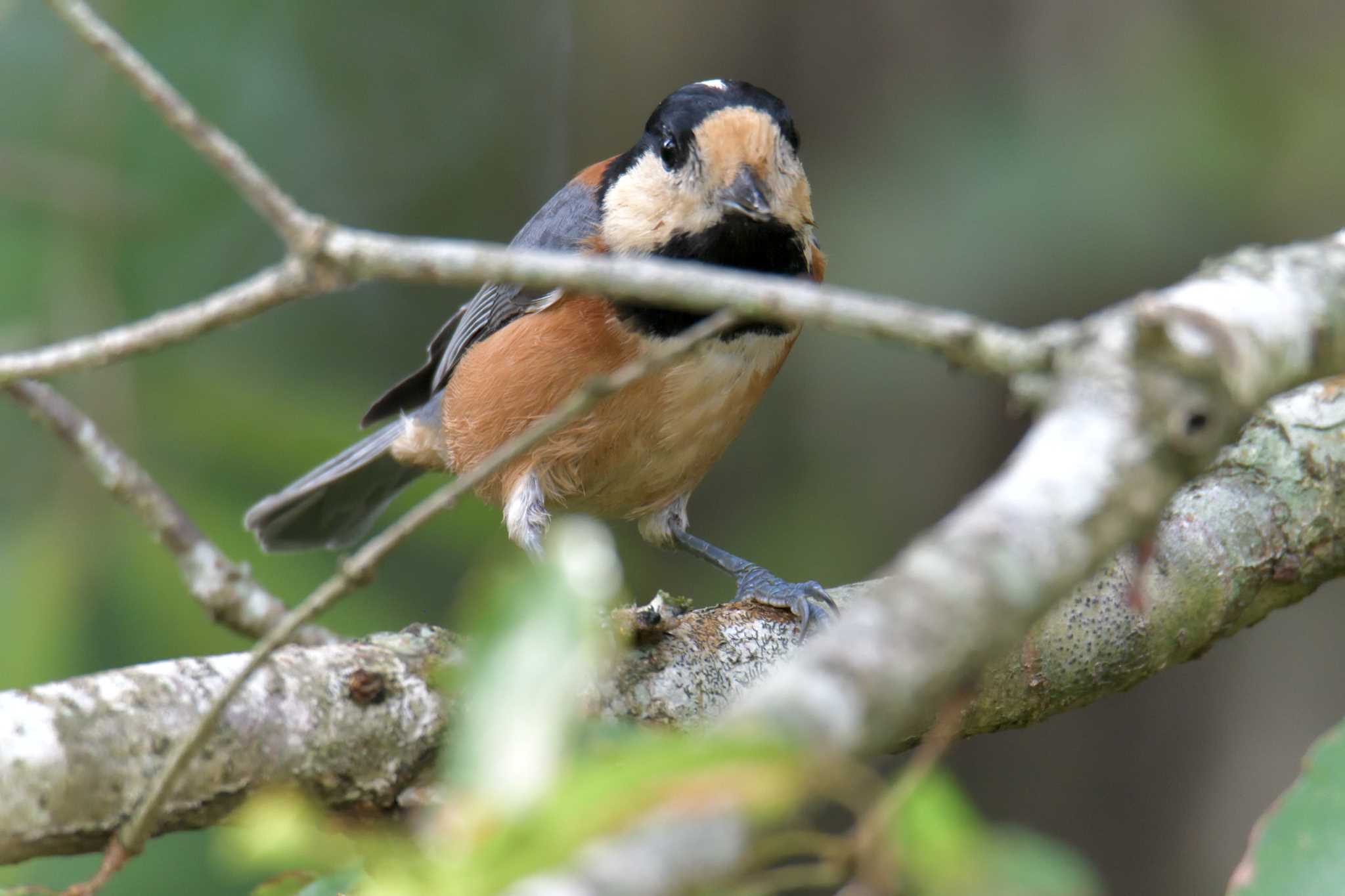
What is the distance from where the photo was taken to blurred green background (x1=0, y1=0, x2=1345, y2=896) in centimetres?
336

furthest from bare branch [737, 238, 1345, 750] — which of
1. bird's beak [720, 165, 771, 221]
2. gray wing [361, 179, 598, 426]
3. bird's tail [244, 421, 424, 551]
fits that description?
bird's tail [244, 421, 424, 551]

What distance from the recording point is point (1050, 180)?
166 inches

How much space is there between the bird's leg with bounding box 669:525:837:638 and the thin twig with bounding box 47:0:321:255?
1.46 metres

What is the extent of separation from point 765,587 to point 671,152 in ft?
3.35

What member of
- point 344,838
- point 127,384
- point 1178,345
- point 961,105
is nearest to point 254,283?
point 344,838

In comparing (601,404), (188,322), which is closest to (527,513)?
(601,404)

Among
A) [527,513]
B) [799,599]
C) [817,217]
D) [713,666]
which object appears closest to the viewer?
[713,666]

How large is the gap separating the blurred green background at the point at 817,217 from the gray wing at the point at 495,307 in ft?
1.04

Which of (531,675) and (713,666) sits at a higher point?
(713,666)

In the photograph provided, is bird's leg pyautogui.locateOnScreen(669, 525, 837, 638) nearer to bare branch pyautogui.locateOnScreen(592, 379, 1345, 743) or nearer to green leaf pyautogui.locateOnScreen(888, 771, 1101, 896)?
bare branch pyautogui.locateOnScreen(592, 379, 1345, 743)

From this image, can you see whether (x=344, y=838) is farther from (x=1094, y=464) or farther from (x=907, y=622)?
(x=1094, y=464)

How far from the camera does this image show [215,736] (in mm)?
1643

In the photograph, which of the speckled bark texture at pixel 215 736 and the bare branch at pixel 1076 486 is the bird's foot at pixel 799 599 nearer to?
the speckled bark texture at pixel 215 736

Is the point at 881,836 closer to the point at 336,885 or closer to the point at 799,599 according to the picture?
the point at 336,885
